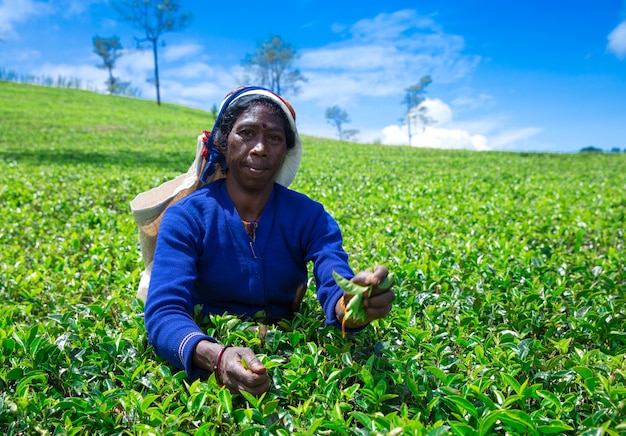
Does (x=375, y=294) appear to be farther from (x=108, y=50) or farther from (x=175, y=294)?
(x=108, y=50)

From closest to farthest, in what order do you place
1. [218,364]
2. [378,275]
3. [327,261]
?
[378,275] → [218,364] → [327,261]

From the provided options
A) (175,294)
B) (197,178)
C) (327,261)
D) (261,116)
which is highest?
(261,116)

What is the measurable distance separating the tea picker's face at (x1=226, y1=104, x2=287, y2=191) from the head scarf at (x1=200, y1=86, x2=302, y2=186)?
0.33 ft

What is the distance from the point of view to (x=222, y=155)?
2.56m

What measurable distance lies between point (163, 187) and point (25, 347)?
3.70 feet

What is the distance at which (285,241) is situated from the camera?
2402 millimetres

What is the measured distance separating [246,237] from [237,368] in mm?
776

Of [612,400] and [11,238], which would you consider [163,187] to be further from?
[11,238]

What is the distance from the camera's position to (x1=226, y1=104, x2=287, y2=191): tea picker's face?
2.31 metres

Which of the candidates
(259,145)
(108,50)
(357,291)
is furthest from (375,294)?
(108,50)

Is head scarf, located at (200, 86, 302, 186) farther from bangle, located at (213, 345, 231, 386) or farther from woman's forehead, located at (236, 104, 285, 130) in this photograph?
bangle, located at (213, 345, 231, 386)

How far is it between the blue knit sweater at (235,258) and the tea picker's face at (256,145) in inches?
7.0

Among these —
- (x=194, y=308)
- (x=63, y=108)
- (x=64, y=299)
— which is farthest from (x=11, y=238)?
(x=63, y=108)

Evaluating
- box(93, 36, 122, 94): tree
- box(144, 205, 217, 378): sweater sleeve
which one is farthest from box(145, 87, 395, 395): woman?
box(93, 36, 122, 94): tree
